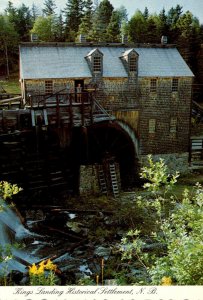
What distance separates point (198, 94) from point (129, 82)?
18269 millimetres

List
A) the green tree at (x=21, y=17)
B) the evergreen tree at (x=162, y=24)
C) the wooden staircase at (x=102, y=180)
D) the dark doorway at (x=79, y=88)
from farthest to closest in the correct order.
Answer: the green tree at (x=21, y=17), the evergreen tree at (x=162, y=24), the dark doorway at (x=79, y=88), the wooden staircase at (x=102, y=180)

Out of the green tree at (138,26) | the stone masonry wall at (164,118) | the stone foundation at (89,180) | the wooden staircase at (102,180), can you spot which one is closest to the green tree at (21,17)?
the green tree at (138,26)

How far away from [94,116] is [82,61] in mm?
4210

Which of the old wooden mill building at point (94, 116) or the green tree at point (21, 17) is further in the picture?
the green tree at point (21, 17)

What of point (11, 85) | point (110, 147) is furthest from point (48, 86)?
point (11, 85)

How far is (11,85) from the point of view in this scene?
40.7 m

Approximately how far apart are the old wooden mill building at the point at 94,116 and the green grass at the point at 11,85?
1757cm

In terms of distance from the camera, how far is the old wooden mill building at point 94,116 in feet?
60.7

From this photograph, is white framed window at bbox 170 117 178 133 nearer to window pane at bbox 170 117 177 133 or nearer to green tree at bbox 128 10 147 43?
window pane at bbox 170 117 177 133

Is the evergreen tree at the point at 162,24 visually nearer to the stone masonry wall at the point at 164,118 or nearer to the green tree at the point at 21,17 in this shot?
the stone masonry wall at the point at 164,118

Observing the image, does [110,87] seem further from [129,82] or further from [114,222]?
[114,222]

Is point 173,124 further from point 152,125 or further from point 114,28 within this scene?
point 114,28

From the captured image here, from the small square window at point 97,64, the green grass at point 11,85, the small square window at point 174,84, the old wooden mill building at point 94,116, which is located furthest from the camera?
the green grass at point 11,85

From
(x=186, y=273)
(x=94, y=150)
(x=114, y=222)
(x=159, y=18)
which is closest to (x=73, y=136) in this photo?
(x=94, y=150)
